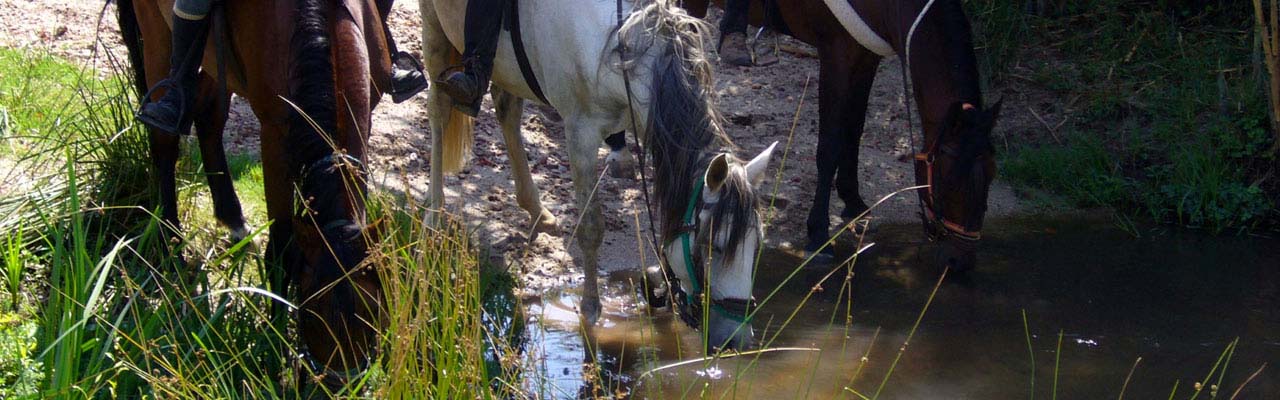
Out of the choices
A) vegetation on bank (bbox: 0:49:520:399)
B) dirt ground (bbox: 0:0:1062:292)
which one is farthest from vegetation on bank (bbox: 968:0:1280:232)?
vegetation on bank (bbox: 0:49:520:399)

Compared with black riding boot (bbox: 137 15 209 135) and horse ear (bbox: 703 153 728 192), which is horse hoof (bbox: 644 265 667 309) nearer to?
horse ear (bbox: 703 153 728 192)

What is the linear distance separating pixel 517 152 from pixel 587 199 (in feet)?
3.70

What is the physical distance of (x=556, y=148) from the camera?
673 cm

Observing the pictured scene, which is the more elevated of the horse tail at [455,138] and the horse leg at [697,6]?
the horse leg at [697,6]

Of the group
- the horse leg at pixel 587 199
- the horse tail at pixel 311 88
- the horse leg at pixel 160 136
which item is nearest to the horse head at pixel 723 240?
the horse leg at pixel 587 199

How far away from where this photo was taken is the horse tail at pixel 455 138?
5.44 meters

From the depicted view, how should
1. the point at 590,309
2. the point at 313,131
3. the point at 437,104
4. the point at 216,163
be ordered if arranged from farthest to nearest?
the point at 437,104, the point at 590,309, the point at 216,163, the point at 313,131

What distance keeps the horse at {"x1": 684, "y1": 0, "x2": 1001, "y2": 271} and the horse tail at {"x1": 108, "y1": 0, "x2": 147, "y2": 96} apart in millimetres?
2965

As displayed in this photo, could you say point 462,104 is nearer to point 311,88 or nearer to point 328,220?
point 311,88

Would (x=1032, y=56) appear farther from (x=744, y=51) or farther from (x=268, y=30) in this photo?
(x=268, y=30)

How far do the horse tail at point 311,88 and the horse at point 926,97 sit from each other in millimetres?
2690

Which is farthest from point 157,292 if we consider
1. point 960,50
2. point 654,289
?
point 960,50

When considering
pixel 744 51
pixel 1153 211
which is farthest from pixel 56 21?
pixel 1153 211

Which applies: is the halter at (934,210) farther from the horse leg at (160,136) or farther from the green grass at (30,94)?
the green grass at (30,94)
